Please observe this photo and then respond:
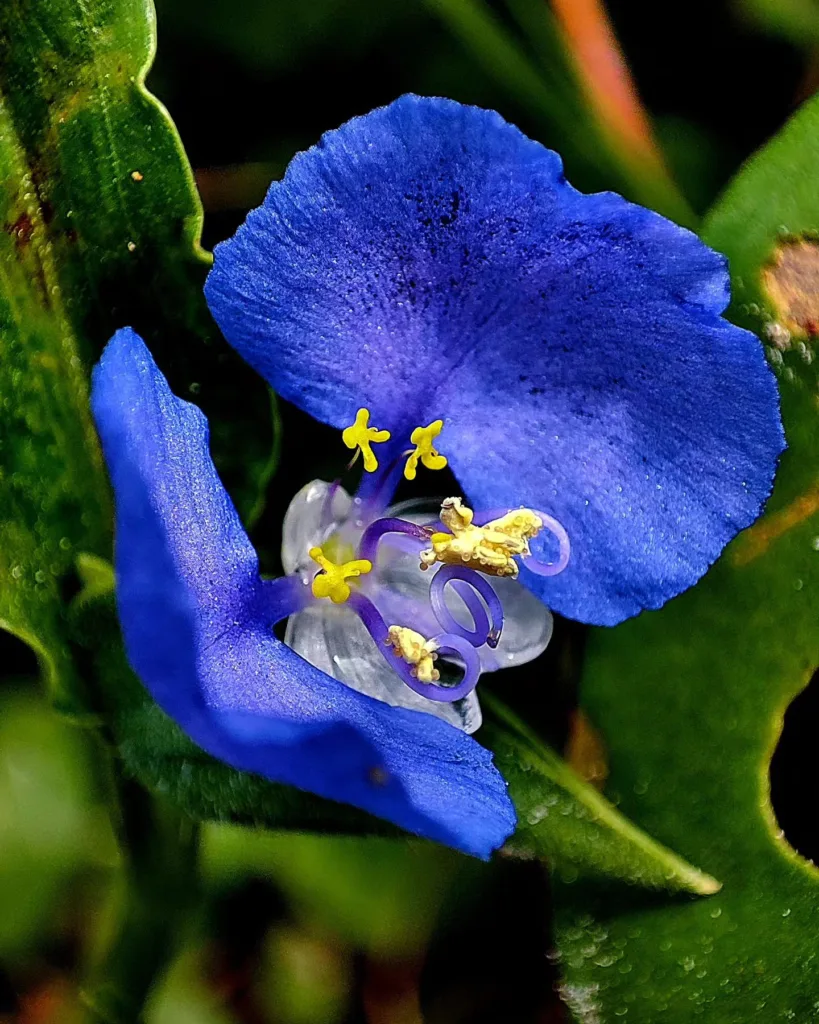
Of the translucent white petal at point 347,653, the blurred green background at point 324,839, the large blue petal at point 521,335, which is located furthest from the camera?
the blurred green background at point 324,839

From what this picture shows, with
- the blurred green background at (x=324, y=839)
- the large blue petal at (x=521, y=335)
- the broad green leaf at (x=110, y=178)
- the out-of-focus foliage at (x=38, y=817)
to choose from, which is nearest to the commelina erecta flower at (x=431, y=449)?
the large blue petal at (x=521, y=335)

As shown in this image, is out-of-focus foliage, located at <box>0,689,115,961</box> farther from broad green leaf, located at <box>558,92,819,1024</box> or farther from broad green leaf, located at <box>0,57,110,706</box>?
broad green leaf, located at <box>558,92,819,1024</box>

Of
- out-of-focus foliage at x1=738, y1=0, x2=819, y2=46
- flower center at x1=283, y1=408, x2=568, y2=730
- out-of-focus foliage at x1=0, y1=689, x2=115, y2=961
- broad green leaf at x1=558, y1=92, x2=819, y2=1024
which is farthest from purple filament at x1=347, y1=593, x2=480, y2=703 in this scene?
out-of-focus foliage at x1=738, y1=0, x2=819, y2=46

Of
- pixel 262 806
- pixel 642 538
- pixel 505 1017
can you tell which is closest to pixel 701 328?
pixel 642 538

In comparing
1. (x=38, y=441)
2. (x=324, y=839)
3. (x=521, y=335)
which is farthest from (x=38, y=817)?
(x=521, y=335)

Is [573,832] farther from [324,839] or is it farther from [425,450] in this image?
[324,839]

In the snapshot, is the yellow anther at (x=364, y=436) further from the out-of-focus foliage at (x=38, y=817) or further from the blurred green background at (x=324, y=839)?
the out-of-focus foliage at (x=38, y=817)

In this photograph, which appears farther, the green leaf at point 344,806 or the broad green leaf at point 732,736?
the broad green leaf at point 732,736
